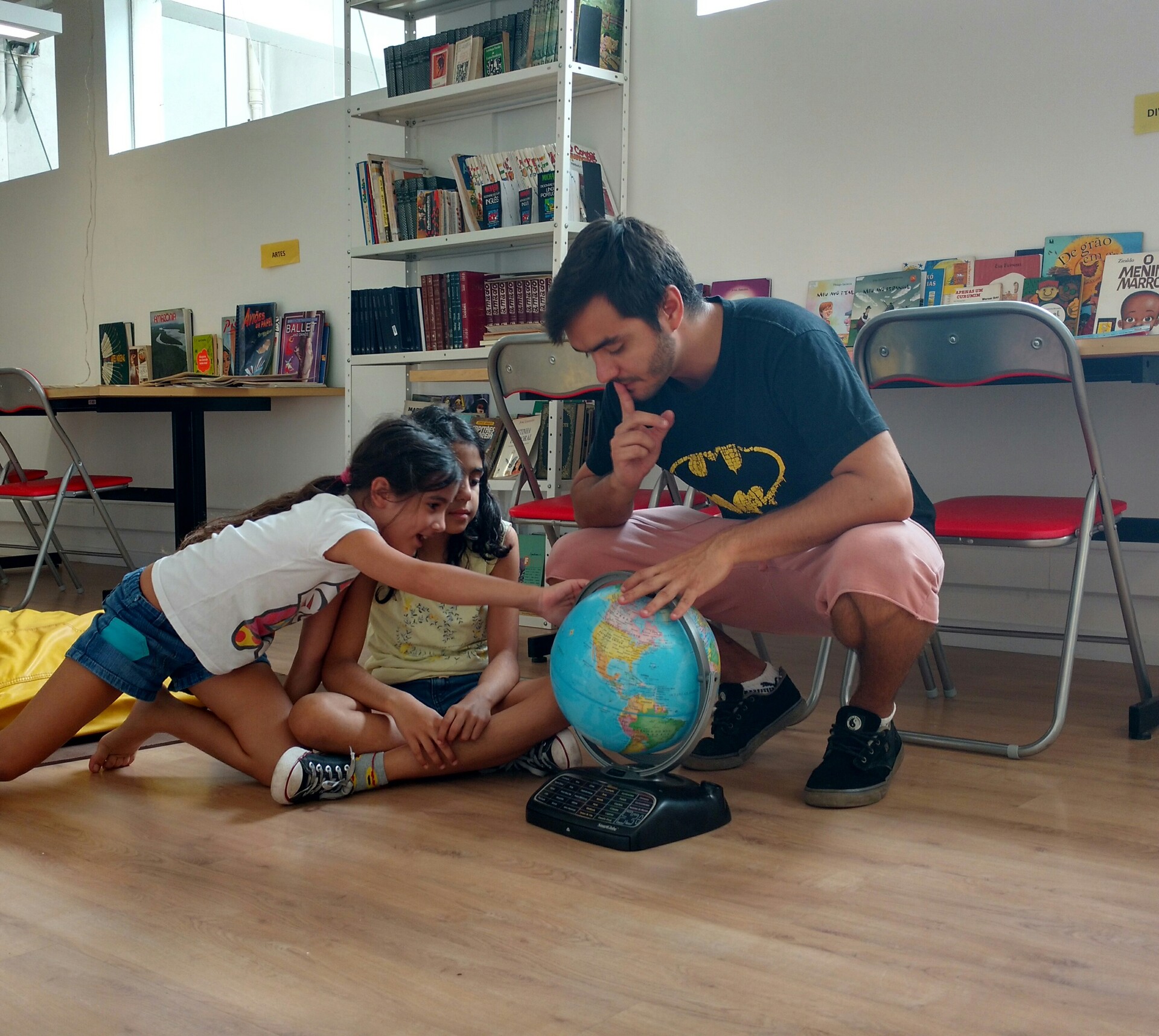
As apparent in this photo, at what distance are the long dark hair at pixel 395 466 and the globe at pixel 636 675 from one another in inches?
14.4

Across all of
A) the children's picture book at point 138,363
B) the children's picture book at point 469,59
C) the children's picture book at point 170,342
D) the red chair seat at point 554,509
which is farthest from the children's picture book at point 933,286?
the children's picture book at point 138,363

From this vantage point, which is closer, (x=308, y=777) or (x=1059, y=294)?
(x=308, y=777)

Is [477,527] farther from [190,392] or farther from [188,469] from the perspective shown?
[188,469]

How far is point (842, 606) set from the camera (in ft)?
5.78

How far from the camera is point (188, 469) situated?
4172 millimetres

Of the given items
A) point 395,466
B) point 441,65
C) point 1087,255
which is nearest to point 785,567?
point 395,466

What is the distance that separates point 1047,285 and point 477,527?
174 cm

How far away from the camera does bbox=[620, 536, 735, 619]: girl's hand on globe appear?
1564 millimetres

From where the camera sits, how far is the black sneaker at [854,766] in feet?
5.84

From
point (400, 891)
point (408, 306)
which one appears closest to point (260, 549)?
point (400, 891)

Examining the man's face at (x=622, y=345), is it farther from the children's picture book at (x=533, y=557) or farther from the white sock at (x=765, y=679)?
the children's picture book at (x=533, y=557)

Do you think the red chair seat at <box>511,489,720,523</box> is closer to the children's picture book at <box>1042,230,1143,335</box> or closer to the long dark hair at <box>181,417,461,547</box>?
the long dark hair at <box>181,417,461,547</box>

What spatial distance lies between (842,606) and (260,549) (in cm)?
90

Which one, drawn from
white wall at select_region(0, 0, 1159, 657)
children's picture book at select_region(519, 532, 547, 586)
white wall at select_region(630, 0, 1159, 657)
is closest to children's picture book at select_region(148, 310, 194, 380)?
white wall at select_region(0, 0, 1159, 657)
